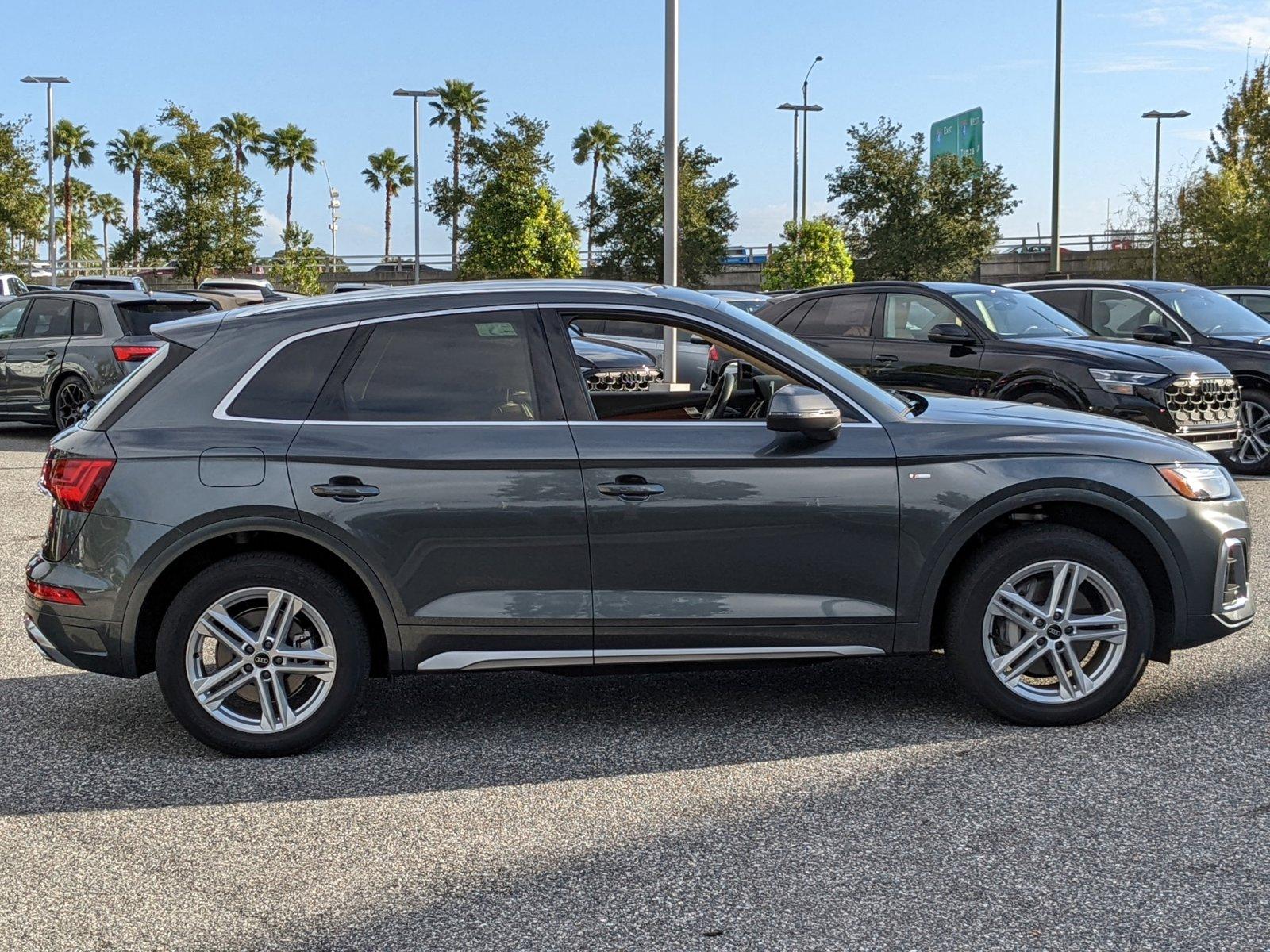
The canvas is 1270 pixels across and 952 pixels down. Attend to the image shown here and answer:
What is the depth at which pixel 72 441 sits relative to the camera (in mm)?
5027

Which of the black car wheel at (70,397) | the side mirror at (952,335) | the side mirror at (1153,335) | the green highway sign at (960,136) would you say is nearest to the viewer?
the side mirror at (952,335)

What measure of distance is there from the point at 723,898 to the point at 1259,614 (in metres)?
4.46

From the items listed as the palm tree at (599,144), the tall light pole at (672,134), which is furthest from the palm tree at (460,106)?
the tall light pole at (672,134)

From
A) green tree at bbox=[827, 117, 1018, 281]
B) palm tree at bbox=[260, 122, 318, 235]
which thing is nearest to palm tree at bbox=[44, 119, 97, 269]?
palm tree at bbox=[260, 122, 318, 235]

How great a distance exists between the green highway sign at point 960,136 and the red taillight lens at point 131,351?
4168 cm

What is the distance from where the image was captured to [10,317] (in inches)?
648

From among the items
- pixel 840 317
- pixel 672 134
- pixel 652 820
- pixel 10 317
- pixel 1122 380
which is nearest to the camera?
pixel 652 820

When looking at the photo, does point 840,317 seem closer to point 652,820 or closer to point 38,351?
point 652,820

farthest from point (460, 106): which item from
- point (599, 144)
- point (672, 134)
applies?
point (672, 134)

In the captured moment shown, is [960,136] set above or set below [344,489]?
above

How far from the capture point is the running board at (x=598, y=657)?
4.94 metres

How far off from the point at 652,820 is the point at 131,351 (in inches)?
499

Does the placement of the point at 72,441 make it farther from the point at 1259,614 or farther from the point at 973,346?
the point at 973,346

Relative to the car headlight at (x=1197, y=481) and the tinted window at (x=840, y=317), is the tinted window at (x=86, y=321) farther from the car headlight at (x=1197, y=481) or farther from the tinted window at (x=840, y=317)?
the car headlight at (x=1197, y=481)
